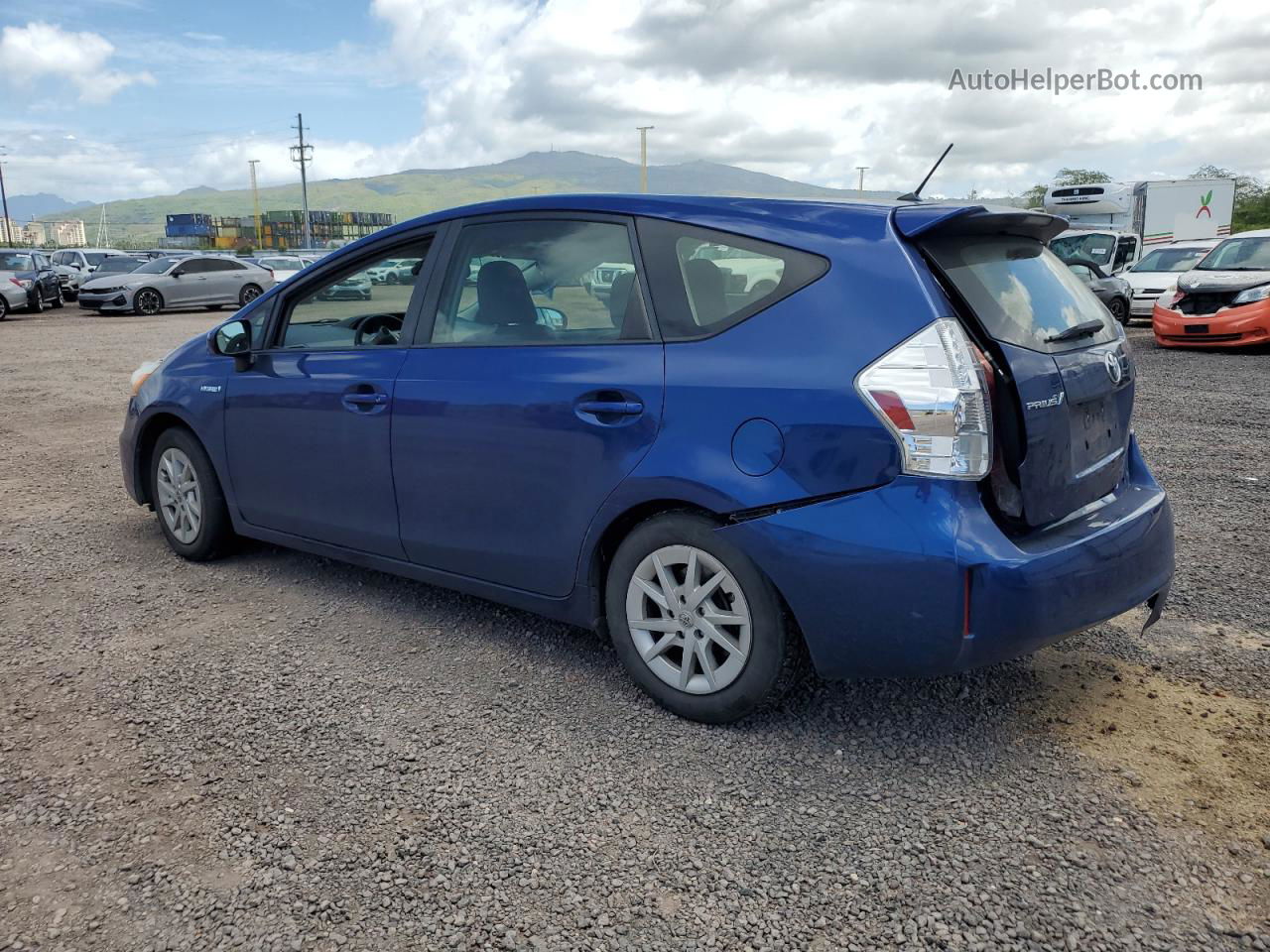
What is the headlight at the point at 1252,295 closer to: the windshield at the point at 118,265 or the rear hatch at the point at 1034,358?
the rear hatch at the point at 1034,358

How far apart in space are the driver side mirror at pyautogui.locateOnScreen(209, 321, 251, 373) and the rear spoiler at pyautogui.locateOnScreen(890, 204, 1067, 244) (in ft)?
9.61

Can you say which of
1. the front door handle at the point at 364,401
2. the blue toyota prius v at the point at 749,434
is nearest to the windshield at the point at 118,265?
the front door handle at the point at 364,401

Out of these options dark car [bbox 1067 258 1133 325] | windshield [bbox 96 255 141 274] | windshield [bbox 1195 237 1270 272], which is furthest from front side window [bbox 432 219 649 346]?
windshield [bbox 96 255 141 274]

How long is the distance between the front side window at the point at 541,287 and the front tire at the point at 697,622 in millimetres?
685

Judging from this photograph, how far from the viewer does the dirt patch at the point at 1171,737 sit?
109 inches

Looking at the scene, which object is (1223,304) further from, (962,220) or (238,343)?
(238,343)

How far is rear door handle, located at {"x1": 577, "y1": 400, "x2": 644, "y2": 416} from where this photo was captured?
318cm

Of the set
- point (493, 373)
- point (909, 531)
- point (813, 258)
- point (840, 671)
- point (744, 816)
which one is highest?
point (813, 258)

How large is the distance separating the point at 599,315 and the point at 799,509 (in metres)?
0.98

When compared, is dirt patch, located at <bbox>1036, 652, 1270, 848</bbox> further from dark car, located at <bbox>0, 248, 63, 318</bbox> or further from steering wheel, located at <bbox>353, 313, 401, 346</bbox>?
dark car, located at <bbox>0, 248, 63, 318</bbox>

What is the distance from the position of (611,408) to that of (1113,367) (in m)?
1.60

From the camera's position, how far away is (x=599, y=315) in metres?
3.37

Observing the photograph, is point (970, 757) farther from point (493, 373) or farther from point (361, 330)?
point (361, 330)

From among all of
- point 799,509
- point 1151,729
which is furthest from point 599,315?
point 1151,729
